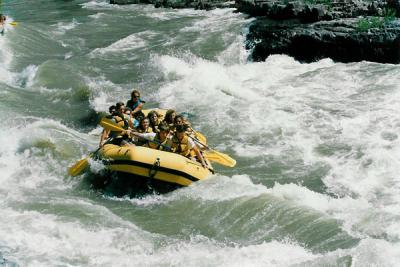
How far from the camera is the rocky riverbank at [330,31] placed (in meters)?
14.9

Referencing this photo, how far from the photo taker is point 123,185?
27.9 feet

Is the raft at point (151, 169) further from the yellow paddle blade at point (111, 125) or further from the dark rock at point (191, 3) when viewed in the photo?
the dark rock at point (191, 3)

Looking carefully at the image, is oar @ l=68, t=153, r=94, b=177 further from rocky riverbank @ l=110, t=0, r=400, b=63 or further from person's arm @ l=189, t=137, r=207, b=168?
rocky riverbank @ l=110, t=0, r=400, b=63

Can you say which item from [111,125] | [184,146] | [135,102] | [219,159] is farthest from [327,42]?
[111,125]

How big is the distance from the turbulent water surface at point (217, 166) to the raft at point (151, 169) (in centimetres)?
18

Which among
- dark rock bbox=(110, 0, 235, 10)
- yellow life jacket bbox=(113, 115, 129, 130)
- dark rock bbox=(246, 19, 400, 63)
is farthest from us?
dark rock bbox=(110, 0, 235, 10)

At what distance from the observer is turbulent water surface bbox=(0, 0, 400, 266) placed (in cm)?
665

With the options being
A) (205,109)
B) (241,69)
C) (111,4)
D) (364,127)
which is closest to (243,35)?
(241,69)

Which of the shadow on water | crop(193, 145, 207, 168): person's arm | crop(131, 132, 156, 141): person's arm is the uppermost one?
crop(131, 132, 156, 141): person's arm

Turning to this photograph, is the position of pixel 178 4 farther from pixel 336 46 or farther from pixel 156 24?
pixel 336 46

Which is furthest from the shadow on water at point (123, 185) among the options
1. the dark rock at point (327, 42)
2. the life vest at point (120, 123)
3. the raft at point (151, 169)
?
the dark rock at point (327, 42)

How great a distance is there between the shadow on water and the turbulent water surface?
0.12m

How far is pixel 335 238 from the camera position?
22.5ft

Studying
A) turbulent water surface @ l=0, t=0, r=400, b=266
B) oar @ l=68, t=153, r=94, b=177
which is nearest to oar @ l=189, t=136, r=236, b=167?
turbulent water surface @ l=0, t=0, r=400, b=266
